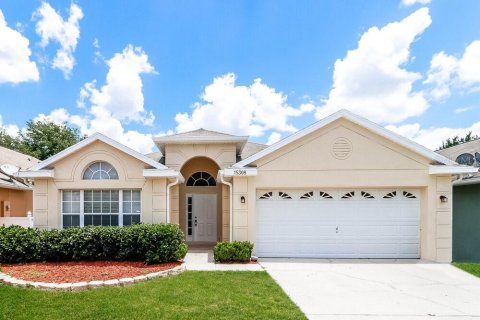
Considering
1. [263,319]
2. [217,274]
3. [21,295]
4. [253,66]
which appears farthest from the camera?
[253,66]

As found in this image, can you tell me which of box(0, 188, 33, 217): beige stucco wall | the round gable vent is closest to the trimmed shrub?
the round gable vent

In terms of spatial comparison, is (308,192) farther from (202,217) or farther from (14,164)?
(14,164)

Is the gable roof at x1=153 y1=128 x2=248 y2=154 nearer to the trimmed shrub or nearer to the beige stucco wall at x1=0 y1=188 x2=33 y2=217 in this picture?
the trimmed shrub

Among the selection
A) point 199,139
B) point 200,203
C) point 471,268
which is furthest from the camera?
point 200,203

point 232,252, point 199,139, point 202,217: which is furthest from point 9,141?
point 232,252

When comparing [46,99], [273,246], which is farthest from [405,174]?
[46,99]

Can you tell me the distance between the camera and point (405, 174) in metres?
11.1

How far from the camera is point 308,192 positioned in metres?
11.4

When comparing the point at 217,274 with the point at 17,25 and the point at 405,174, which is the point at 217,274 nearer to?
the point at 405,174

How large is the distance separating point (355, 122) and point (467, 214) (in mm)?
6961

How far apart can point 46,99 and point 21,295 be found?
68.3 feet

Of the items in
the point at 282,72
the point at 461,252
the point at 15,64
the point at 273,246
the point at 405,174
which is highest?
the point at 15,64

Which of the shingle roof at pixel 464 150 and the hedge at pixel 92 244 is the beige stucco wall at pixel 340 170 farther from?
the shingle roof at pixel 464 150

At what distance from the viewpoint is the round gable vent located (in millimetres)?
11195
